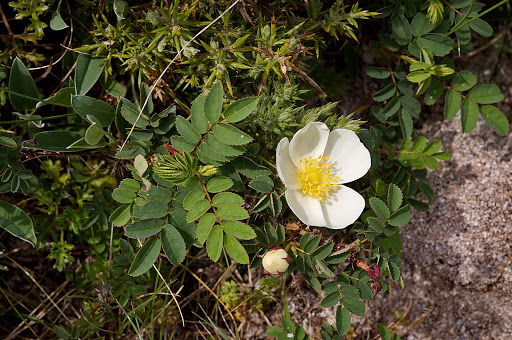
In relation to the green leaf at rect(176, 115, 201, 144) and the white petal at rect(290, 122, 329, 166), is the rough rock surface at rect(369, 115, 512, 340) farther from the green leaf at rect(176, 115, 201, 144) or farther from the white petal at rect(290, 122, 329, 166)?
the green leaf at rect(176, 115, 201, 144)

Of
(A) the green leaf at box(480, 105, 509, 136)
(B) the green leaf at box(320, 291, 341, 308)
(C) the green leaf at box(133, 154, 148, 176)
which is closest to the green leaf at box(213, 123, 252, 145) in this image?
(C) the green leaf at box(133, 154, 148, 176)

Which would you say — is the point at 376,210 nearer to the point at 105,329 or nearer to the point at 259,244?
the point at 259,244

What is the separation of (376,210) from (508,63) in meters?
1.63


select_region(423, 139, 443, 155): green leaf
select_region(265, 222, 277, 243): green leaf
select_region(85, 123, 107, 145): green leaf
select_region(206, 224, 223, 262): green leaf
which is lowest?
select_region(265, 222, 277, 243): green leaf

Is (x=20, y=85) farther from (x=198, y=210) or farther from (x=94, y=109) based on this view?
(x=198, y=210)

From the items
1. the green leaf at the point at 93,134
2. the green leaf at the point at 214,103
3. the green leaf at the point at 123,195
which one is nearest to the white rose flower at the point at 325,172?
the green leaf at the point at 214,103

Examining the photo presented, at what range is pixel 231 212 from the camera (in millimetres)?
1799

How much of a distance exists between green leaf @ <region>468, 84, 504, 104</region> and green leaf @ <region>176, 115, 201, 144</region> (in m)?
1.42

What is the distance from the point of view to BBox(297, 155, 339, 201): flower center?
6.72 feet

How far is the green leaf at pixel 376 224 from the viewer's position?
1.99 metres

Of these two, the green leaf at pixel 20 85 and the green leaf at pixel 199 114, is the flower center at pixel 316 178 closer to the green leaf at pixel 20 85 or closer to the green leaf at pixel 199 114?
the green leaf at pixel 199 114

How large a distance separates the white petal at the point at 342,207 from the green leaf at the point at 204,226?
526 millimetres

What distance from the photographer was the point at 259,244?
2068mm

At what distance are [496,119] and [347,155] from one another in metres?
0.82
